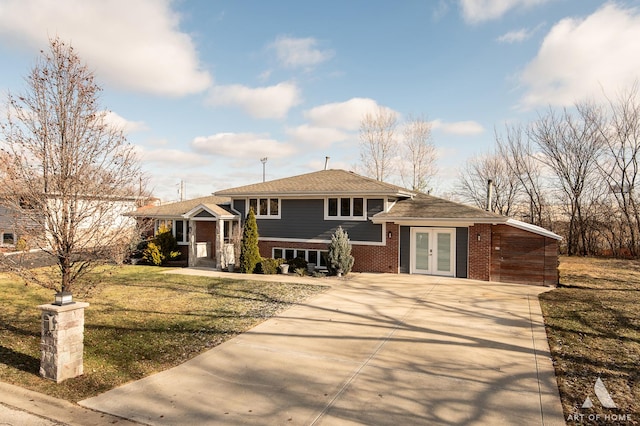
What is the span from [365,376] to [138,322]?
608 cm

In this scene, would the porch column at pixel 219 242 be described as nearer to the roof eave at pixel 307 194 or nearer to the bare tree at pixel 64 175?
the roof eave at pixel 307 194

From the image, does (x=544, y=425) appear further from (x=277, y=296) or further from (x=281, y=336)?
(x=277, y=296)

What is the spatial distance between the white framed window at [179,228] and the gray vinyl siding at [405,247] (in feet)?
39.9

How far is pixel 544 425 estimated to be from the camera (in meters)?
4.52

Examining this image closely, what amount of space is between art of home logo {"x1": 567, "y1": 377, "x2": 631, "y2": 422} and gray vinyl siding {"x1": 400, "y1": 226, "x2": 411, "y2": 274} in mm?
10563

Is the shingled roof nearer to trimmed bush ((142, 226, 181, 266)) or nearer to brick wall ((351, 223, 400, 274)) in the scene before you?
brick wall ((351, 223, 400, 274))

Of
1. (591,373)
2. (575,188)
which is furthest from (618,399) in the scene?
(575,188)

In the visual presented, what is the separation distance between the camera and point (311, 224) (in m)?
17.8

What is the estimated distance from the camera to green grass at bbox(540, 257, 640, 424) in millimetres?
5262

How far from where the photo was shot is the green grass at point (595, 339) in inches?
Answer: 207

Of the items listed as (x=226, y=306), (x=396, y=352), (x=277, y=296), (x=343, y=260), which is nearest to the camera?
(x=396, y=352)

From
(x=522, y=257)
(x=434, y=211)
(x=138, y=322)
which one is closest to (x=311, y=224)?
(x=434, y=211)

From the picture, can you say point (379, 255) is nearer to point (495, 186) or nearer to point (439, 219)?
point (439, 219)

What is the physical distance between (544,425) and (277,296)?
8512 mm
